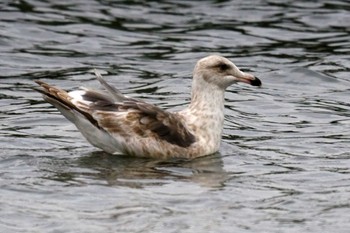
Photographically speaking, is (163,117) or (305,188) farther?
(163,117)

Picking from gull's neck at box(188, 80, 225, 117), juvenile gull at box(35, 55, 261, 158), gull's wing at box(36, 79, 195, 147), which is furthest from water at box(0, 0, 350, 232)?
gull's neck at box(188, 80, 225, 117)

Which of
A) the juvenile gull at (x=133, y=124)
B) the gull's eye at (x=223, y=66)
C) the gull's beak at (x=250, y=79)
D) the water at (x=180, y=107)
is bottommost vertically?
the water at (x=180, y=107)

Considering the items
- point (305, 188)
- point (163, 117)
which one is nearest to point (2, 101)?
point (163, 117)

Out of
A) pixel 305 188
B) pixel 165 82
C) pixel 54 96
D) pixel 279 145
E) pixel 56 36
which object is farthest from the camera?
pixel 56 36

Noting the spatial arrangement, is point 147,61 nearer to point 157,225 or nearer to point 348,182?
point 348,182

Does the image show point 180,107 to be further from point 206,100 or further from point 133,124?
point 133,124

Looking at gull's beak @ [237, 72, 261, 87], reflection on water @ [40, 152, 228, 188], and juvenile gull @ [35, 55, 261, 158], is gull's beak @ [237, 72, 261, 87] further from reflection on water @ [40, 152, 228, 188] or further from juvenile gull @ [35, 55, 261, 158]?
reflection on water @ [40, 152, 228, 188]

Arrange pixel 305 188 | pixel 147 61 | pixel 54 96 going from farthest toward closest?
pixel 147 61
pixel 54 96
pixel 305 188

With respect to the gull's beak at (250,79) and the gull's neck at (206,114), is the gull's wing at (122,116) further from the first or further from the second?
the gull's beak at (250,79)

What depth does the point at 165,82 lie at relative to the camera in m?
19.5

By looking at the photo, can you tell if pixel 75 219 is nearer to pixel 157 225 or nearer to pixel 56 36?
pixel 157 225

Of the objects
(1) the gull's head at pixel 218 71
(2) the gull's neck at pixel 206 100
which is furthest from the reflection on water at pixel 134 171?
(1) the gull's head at pixel 218 71

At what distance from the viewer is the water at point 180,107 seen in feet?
39.1

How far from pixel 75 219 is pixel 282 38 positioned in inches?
461
